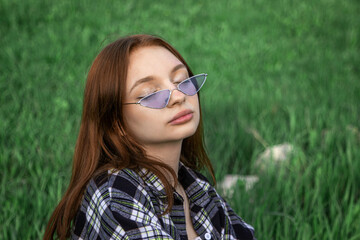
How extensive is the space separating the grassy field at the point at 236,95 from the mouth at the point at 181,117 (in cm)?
63

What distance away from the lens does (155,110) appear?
3.57 feet

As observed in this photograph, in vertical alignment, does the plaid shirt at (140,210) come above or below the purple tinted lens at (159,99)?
below

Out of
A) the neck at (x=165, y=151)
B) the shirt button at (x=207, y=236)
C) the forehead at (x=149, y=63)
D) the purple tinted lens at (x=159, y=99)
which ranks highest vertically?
the forehead at (x=149, y=63)

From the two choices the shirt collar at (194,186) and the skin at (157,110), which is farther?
the shirt collar at (194,186)

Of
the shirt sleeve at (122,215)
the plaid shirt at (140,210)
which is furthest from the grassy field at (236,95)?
the shirt sleeve at (122,215)

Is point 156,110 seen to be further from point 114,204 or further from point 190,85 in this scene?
point 114,204

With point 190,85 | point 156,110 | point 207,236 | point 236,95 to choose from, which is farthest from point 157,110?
point 236,95

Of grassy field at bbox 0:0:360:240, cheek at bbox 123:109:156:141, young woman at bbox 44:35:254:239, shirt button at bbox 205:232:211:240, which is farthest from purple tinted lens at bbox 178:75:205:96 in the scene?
grassy field at bbox 0:0:360:240

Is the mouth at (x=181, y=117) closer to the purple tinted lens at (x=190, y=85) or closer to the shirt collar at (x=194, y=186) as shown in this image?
the purple tinted lens at (x=190, y=85)

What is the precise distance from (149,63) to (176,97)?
0.12 meters

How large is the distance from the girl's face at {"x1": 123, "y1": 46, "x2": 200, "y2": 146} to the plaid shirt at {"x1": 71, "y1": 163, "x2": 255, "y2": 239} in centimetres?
11

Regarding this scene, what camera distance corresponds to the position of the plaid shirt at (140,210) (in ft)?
3.28

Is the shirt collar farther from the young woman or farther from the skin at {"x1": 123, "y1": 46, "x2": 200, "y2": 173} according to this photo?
the skin at {"x1": 123, "y1": 46, "x2": 200, "y2": 173}

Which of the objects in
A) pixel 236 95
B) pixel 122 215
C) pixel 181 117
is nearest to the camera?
pixel 122 215
